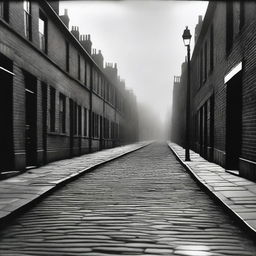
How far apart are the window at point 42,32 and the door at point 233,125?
7463mm

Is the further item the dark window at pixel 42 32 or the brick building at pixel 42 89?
the dark window at pixel 42 32

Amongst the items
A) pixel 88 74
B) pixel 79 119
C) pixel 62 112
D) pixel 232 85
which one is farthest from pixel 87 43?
pixel 232 85

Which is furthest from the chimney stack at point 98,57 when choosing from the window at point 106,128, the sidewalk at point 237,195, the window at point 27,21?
the sidewalk at point 237,195

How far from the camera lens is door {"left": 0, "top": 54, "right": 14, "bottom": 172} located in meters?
12.3

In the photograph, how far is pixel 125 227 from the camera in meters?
5.71

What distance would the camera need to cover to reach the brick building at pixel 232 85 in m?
11.1

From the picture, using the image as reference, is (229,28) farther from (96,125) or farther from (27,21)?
(96,125)

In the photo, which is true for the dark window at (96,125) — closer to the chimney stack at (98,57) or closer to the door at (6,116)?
the chimney stack at (98,57)

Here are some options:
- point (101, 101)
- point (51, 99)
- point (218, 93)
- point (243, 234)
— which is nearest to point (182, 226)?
point (243, 234)

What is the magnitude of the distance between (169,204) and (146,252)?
335 centimetres

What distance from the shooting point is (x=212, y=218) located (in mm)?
6426

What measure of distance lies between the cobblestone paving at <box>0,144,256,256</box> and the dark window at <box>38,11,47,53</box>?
927 centimetres

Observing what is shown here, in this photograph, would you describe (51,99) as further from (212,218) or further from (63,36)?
(212,218)

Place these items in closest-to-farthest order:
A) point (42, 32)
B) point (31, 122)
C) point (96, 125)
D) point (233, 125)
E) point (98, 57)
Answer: point (233, 125) → point (31, 122) → point (42, 32) → point (96, 125) → point (98, 57)
